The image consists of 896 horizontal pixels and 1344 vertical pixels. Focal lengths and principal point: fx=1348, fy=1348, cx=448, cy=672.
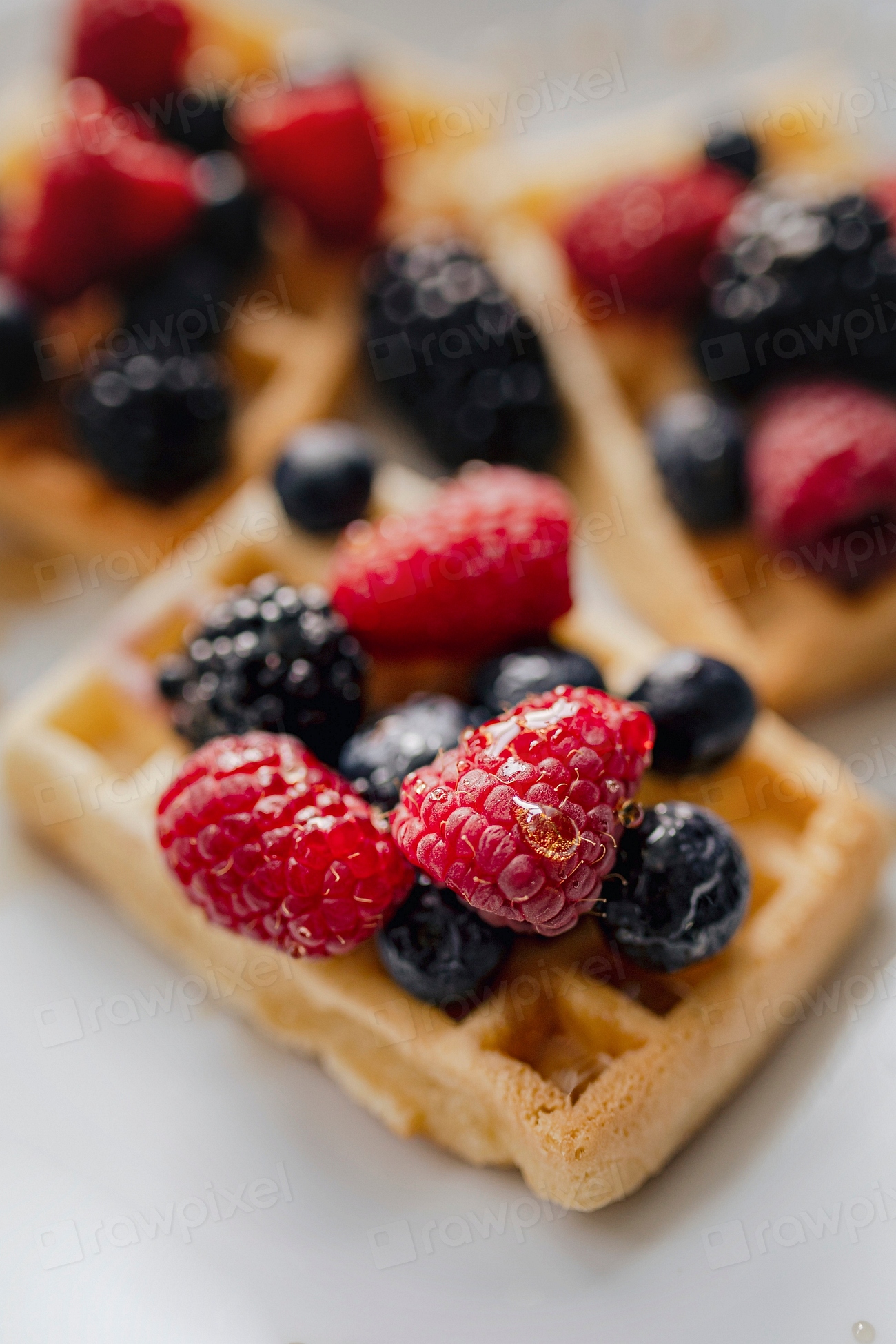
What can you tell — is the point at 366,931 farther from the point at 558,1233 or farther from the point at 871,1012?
the point at 871,1012

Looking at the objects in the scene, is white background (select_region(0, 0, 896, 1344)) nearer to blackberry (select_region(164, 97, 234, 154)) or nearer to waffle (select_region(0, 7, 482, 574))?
waffle (select_region(0, 7, 482, 574))

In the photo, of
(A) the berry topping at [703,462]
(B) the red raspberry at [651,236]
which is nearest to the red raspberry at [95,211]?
(B) the red raspberry at [651,236]

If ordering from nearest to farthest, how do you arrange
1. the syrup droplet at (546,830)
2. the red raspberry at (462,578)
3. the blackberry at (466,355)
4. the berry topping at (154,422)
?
1. the syrup droplet at (546,830)
2. the red raspberry at (462,578)
3. the berry topping at (154,422)
4. the blackberry at (466,355)

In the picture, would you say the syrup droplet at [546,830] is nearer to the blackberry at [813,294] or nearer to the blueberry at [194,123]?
the blackberry at [813,294]

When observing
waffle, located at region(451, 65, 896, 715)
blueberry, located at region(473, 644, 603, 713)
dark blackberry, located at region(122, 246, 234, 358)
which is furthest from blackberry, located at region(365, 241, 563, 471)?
blueberry, located at region(473, 644, 603, 713)

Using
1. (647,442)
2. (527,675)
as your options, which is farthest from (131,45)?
(527,675)

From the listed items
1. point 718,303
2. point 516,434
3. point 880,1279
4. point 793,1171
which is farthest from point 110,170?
point 880,1279
